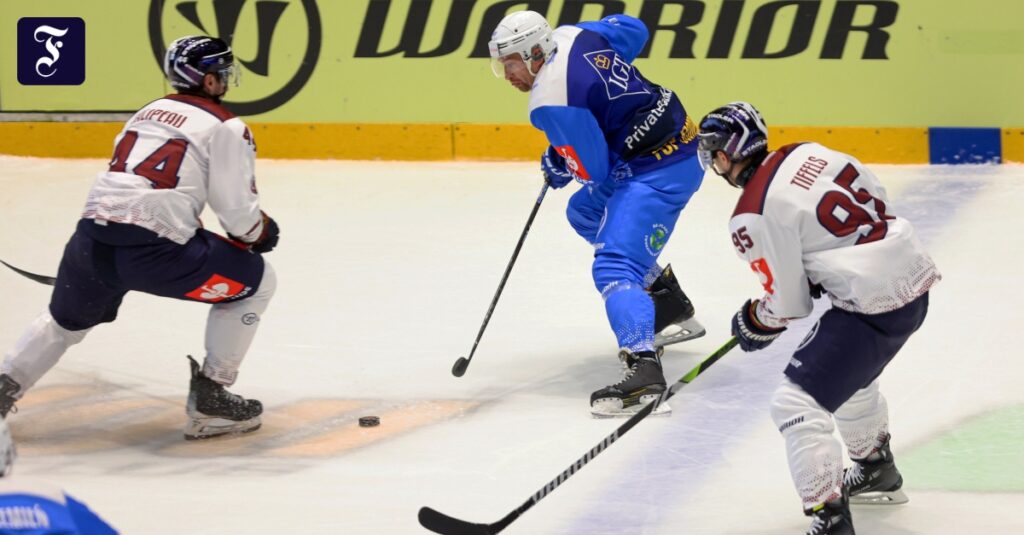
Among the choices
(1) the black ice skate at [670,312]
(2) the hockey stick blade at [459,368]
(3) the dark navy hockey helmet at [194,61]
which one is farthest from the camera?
(1) the black ice skate at [670,312]

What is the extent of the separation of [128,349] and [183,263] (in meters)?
1.32

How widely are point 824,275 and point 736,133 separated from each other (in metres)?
0.39

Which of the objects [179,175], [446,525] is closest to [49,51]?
[179,175]

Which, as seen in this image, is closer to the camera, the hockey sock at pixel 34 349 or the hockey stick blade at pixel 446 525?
the hockey stick blade at pixel 446 525

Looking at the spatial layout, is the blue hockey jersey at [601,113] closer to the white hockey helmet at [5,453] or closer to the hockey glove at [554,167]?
the hockey glove at [554,167]

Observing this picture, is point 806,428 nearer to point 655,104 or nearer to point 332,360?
point 655,104

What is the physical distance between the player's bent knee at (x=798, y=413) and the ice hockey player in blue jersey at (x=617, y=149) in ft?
3.85

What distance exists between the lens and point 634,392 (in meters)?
4.60

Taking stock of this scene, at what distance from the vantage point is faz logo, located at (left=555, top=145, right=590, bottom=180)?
4758 mm

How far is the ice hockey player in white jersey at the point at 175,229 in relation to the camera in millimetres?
4168

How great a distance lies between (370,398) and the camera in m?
4.85

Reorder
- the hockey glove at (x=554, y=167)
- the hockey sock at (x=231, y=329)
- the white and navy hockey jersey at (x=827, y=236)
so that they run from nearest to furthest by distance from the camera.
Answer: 1. the white and navy hockey jersey at (x=827, y=236)
2. the hockey sock at (x=231, y=329)
3. the hockey glove at (x=554, y=167)

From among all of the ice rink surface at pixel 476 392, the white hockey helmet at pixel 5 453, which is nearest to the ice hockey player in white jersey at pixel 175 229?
the ice rink surface at pixel 476 392

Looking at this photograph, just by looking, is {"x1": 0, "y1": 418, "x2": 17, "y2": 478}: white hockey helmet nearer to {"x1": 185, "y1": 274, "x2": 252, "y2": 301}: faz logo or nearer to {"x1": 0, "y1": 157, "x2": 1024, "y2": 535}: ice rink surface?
{"x1": 0, "y1": 157, "x2": 1024, "y2": 535}: ice rink surface
